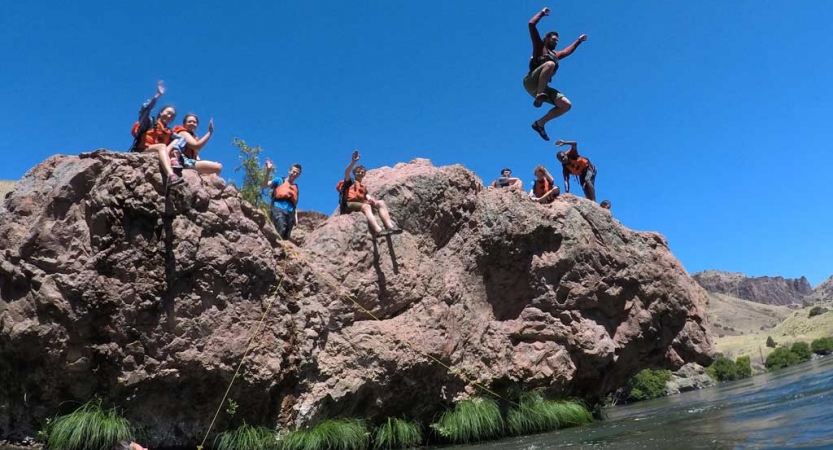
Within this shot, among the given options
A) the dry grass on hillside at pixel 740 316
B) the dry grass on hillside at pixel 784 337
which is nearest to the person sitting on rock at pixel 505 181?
the dry grass on hillside at pixel 784 337

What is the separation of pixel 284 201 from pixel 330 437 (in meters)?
4.36

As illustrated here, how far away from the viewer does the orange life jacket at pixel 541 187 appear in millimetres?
12727

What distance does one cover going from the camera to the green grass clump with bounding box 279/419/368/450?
7.82 meters

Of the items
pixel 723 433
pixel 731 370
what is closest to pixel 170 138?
pixel 723 433

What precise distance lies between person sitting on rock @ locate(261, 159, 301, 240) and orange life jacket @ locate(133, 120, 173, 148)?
2190 millimetres

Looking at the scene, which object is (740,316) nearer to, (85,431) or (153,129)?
(153,129)

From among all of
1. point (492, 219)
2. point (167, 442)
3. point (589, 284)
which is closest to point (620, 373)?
point (589, 284)

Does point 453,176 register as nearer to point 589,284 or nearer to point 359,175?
point 359,175

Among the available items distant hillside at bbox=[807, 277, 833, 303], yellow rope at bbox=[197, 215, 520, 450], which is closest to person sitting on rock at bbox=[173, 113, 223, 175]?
yellow rope at bbox=[197, 215, 520, 450]

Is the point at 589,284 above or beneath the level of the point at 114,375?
above

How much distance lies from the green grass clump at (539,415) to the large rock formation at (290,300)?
418 millimetres

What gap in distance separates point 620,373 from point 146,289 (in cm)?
1023

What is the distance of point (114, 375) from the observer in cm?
716

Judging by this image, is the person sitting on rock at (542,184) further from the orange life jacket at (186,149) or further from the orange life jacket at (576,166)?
the orange life jacket at (186,149)
